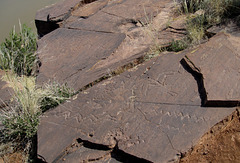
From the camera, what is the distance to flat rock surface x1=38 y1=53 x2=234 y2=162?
2.44 m

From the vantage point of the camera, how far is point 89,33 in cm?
452

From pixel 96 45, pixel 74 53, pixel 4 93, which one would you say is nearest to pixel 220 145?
pixel 96 45

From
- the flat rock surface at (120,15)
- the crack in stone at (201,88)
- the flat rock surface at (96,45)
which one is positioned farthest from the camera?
the flat rock surface at (120,15)

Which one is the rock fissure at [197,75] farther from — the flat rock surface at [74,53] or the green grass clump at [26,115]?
the green grass clump at [26,115]

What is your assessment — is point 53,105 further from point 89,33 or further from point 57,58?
point 89,33

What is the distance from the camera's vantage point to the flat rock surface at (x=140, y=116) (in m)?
2.44

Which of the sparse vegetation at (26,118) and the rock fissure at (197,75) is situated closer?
the rock fissure at (197,75)

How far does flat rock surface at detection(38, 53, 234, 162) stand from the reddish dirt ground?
0.22 feet

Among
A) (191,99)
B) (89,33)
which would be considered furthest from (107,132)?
(89,33)

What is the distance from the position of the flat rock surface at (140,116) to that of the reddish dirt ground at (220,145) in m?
0.07

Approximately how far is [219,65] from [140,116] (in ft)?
3.27

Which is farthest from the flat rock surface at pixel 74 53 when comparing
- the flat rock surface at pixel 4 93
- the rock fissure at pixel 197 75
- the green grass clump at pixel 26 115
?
the rock fissure at pixel 197 75

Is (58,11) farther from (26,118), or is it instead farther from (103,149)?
(103,149)

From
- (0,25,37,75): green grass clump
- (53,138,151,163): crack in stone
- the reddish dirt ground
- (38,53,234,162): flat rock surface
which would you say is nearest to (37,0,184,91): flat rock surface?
(0,25,37,75): green grass clump
